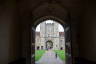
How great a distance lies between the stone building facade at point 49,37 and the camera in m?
46.1

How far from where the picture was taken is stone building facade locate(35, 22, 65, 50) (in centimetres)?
4612

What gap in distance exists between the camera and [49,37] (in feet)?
155

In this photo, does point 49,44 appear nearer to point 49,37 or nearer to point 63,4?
point 49,37

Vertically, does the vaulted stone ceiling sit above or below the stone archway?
above

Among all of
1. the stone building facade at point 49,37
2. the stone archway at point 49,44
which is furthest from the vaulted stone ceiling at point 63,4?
the stone archway at point 49,44

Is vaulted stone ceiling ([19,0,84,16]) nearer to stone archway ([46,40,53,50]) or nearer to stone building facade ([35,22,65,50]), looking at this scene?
stone building facade ([35,22,65,50])

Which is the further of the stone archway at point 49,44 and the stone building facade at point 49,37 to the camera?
the stone archway at point 49,44

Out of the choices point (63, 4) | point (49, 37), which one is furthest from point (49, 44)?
point (63, 4)

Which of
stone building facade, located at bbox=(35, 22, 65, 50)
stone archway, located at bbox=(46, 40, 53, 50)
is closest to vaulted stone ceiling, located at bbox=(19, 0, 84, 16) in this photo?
stone building facade, located at bbox=(35, 22, 65, 50)

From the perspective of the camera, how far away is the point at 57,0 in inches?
281

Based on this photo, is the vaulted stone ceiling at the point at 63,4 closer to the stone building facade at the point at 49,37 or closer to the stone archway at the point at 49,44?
the stone building facade at the point at 49,37
